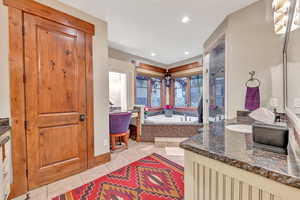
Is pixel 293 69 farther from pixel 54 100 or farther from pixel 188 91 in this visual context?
pixel 188 91

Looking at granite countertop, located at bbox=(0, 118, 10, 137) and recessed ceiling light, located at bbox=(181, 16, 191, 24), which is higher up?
recessed ceiling light, located at bbox=(181, 16, 191, 24)

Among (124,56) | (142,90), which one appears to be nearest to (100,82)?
(124,56)

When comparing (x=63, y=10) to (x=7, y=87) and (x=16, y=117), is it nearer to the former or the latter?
(x=7, y=87)

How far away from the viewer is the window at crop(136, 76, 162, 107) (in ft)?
16.5

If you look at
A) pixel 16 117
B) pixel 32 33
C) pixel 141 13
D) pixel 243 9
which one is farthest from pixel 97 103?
pixel 243 9

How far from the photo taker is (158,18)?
2.30 meters

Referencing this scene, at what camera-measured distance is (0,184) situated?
105 cm

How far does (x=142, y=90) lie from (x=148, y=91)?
322 mm

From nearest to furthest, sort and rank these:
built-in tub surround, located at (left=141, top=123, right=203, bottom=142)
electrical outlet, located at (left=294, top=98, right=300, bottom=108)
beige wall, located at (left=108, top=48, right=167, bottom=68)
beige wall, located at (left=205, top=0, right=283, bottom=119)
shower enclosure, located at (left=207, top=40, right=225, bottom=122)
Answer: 1. electrical outlet, located at (left=294, top=98, right=300, bottom=108)
2. beige wall, located at (left=205, top=0, right=283, bottom=119)
3. shower enclosure, located at (left=207, top=40, right=225, bottom=122)
4. built-in tub surround, located at (left=141, top=123, right=203, bottom=142)
5. beige wall, located at (left=108, top=48, right=167, bottom=68)

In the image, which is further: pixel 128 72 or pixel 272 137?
pixel 128 72

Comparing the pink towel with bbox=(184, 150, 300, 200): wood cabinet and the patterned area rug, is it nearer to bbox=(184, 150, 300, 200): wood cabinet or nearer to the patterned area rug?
the patterned area rug

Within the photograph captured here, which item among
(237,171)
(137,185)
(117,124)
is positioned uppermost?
(237,171)

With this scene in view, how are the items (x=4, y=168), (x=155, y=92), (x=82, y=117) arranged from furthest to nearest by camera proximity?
(x=155, y=92) < (x=82, y=117) < (x=4, y=168)

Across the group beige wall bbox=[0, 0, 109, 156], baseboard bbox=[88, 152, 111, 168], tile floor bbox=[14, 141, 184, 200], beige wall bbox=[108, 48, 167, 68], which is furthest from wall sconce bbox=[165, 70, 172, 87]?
baseboard bbox=[88, 152, 111, 168]
